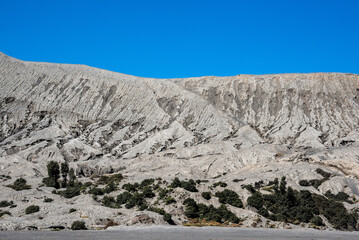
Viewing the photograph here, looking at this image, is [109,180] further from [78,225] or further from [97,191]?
[78,225]

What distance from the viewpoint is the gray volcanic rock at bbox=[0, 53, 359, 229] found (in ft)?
249

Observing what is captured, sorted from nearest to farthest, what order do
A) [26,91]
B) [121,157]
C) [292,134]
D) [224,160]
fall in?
1. [224,160]
2. [121,157]
3. [292,134]
4. [26,91]

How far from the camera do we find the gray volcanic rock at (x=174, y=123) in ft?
249

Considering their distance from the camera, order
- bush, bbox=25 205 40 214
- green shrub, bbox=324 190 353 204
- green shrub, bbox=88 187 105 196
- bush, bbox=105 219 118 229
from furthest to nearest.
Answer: green shrub, bbox=324 190 353 204 → green shrub, bbox=88 187 105 196 → bush, bbox=25 205 40 214 → bush, bbox=105 219 118 229

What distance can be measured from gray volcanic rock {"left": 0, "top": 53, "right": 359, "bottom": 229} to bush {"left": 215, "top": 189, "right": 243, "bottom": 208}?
20267 millimetres

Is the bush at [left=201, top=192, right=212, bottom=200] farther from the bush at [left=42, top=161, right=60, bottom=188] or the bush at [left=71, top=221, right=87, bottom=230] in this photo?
the bush at [left=42, top=161, right=60, bottom=188]

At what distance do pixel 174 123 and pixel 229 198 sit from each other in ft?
209

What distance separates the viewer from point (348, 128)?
98.6 m

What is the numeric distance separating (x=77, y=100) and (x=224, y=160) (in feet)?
172

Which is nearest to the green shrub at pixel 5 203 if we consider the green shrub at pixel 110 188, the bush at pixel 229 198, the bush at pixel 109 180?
the green shrub at pixel 110 188

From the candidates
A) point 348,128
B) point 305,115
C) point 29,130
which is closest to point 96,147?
point 29,130

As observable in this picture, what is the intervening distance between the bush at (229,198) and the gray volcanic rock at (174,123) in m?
20.3

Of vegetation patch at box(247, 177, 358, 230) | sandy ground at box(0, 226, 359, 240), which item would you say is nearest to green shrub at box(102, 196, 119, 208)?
sandy ground at box(0, 226, 359, 240)

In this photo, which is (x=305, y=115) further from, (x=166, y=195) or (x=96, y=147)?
(x=166, y=195)
